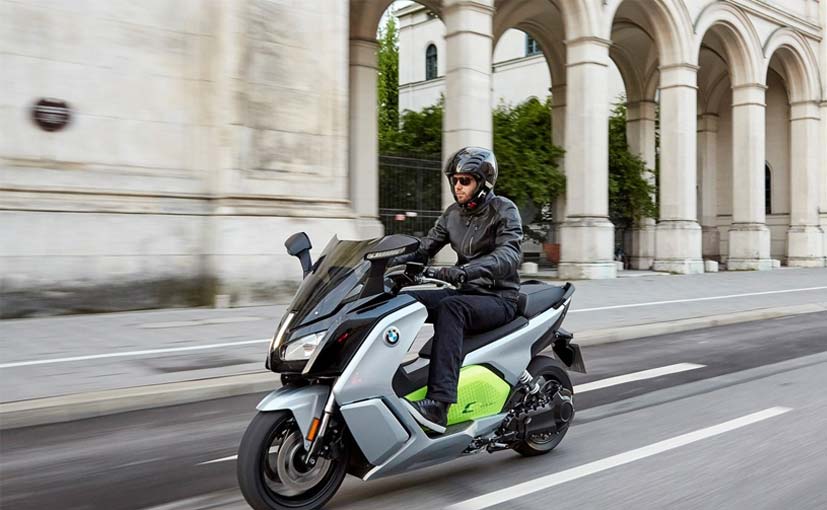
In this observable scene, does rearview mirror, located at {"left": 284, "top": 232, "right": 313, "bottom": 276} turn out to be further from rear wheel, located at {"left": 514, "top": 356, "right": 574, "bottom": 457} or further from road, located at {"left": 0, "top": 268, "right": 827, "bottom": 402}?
road, located at {"left": 0, "top": 268, "right": 827, "bottom": 402}

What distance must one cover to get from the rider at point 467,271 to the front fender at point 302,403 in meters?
0.48

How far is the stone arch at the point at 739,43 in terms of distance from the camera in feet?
78.2

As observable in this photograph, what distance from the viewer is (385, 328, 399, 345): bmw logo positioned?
3.36 metres

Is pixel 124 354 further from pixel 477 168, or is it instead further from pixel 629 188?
pixel 629 188

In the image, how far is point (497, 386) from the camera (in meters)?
3.92

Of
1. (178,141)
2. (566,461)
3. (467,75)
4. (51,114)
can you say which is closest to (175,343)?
(51,114)

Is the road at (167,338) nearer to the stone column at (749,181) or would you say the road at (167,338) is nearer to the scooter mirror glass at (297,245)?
the scooter mirror glass at (297,245)

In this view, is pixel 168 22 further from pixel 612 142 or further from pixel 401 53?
pixel 401 53

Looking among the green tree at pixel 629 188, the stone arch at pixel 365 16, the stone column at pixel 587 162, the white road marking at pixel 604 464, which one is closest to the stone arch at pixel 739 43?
the green tree at pixel 629 188

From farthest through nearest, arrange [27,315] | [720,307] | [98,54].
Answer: [720,307] < [98,54] < [27,315]

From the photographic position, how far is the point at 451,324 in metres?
3.65

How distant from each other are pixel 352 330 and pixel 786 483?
2.32 metres

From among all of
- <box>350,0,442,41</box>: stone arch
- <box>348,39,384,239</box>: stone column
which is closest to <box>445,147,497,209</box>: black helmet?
<box>348,39,384,239</box>: stone column

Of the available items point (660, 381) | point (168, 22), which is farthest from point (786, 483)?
point (168, 22)
